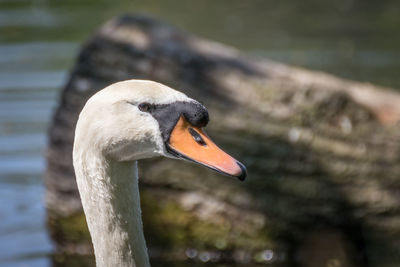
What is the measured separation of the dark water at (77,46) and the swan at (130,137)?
3.10m

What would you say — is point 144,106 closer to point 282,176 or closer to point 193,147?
point 193,147

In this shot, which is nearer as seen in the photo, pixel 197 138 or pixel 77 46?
pixel 197 138

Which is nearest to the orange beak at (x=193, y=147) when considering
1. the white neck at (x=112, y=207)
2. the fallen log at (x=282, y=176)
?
the white neck at (x=112, y=207)

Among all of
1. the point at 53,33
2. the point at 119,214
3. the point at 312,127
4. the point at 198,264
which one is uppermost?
the point at 53,33

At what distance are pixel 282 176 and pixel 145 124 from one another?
2590 millimetres

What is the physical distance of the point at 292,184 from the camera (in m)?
5.60

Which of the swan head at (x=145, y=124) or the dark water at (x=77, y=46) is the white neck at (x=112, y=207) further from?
the dark water at (x=77, y=46)

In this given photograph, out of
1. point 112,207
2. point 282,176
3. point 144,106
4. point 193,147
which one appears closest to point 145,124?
point 144,106

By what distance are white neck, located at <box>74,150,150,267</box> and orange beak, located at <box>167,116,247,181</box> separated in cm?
23

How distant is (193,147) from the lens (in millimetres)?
3160

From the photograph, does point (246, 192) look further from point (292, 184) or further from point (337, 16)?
point (337, 16)

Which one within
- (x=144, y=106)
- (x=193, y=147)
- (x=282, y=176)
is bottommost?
(x=193, y=147)

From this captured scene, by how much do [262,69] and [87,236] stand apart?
1718 millimetres

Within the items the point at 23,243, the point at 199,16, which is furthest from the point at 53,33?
the point at 23,243
